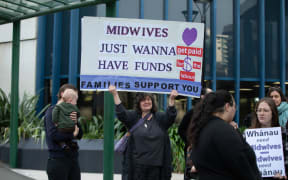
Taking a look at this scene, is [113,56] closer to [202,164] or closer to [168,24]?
[168,24]

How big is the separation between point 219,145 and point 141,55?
230 centimetres

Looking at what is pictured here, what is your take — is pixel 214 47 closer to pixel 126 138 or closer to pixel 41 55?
pixel 41 55

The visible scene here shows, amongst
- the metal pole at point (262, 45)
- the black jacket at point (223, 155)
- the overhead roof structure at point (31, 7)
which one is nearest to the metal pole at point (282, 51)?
the metal pole at point (262, 45)

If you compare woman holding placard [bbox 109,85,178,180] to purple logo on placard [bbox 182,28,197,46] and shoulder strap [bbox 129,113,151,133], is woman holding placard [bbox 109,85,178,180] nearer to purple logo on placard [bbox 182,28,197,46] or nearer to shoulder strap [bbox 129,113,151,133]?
shoulder strap [bbox 129,113,151,133]

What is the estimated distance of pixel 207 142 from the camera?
2807 mm

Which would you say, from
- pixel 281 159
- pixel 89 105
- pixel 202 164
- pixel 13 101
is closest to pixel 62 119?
pixel 202 164

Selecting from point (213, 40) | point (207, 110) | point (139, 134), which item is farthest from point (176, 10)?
point (207, 110)

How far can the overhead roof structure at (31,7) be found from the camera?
6332mm

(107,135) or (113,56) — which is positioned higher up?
(113,56)

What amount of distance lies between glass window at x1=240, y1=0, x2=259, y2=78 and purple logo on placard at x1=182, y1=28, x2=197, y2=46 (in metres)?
10.3

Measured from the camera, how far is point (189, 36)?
4.85 meters

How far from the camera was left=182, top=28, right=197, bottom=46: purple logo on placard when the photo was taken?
190 inches

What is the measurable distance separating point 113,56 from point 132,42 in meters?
0.31

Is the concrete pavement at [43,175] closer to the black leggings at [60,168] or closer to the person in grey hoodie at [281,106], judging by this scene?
the person in grey hoodie at [281,106]
